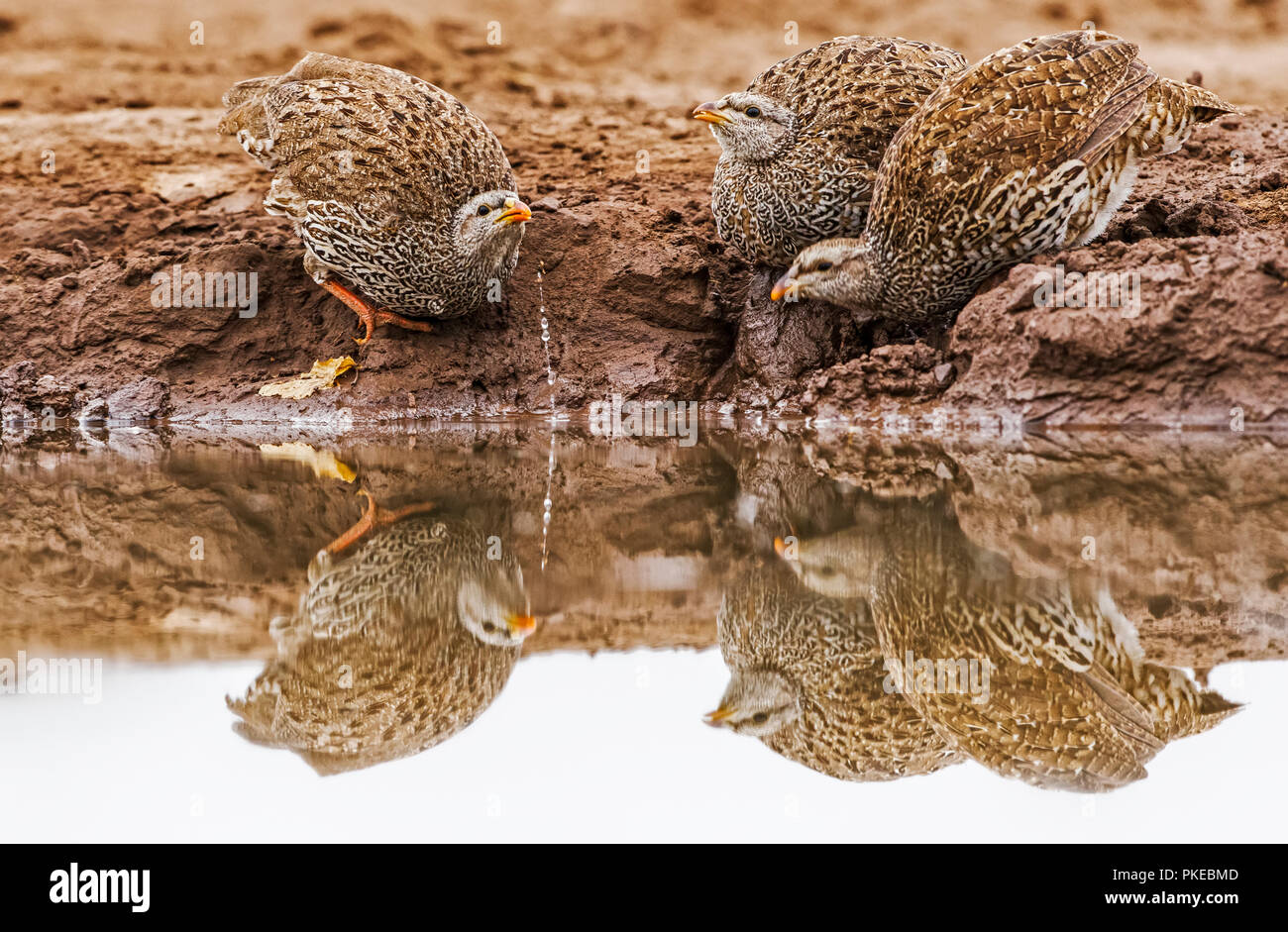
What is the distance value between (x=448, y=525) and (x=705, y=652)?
5.21 ft

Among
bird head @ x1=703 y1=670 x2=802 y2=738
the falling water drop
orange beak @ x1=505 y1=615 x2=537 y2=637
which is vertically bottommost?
bird head @ x1=703 y1=670 x2=802 y2=738

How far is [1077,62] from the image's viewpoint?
7.55 m

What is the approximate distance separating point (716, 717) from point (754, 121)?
5538 millimetres

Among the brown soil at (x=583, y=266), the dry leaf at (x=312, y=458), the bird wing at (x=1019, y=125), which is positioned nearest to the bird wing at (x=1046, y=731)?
the dry leaf at (x=312, y=458)

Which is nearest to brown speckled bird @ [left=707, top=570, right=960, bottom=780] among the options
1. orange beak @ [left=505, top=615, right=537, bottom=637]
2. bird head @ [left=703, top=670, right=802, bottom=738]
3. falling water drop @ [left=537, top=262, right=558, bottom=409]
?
bird head @ [left=703, top=670, right=802, bottom=738]

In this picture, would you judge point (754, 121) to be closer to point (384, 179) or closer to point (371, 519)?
point (384, 179)

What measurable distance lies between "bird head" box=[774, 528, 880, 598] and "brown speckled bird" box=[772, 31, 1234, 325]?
3210 millimetres

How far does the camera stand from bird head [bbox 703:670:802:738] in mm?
3625

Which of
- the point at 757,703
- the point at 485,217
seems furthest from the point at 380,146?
the point at 757,703

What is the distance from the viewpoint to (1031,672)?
141 inches

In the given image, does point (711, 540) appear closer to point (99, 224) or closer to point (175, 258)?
point (175, 258)

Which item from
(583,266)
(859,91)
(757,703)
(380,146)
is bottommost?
(757,703)

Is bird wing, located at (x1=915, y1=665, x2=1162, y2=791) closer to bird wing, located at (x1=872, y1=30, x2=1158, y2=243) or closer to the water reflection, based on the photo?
the water reflection

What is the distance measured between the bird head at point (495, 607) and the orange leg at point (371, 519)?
2.28ft
